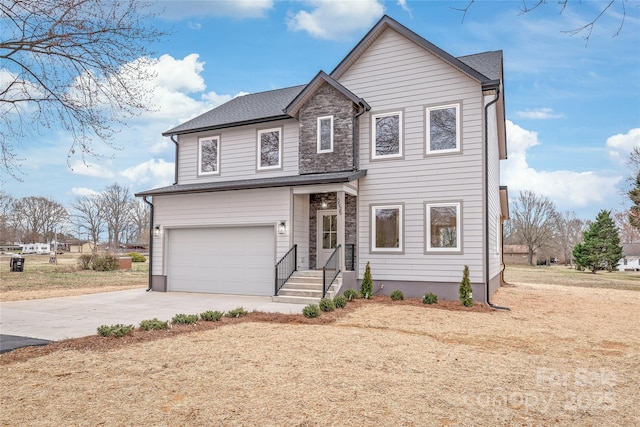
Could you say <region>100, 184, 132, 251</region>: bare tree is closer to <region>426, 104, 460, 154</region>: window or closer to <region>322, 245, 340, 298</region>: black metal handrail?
<region>322, 245, 340, 298</region>: black metal handrail

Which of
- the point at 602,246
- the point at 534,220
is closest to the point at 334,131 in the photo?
the point at 602,246

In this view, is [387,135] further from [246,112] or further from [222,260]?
[222,260]

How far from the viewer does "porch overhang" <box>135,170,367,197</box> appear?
12.1 meters

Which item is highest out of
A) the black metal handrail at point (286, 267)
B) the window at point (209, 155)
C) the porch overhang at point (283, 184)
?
the window at point (209, 155)

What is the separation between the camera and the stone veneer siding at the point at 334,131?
13.1 meters

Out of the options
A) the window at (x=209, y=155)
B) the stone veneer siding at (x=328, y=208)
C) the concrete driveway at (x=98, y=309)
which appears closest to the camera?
the concrete driveway at (x=98, y=309)

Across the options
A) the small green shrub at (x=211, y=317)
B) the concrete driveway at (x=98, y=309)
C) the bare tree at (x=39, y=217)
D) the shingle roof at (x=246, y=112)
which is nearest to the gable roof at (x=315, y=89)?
the shingle roof at (x=246, y=112)

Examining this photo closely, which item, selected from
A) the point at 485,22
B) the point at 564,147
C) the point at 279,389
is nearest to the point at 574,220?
the point at 564,147

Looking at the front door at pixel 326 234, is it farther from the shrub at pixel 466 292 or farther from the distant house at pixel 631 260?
the distant house at pixel 631 260

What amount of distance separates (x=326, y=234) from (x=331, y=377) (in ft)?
30.0

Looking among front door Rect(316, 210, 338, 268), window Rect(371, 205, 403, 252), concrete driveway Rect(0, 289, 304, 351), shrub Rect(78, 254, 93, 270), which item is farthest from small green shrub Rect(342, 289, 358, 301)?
shrub Rect(78, 254, 93, 270)

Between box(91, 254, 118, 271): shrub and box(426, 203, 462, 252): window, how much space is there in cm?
2095

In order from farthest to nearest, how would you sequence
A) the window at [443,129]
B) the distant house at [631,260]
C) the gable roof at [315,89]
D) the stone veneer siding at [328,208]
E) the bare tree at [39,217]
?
the bare tree at [39,217]
the distant house at [631,260]
the stone veneer siding at [328,208]
the gable roof at [315,89]
the window at [443,129]

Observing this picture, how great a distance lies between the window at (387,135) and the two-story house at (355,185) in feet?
0.11
